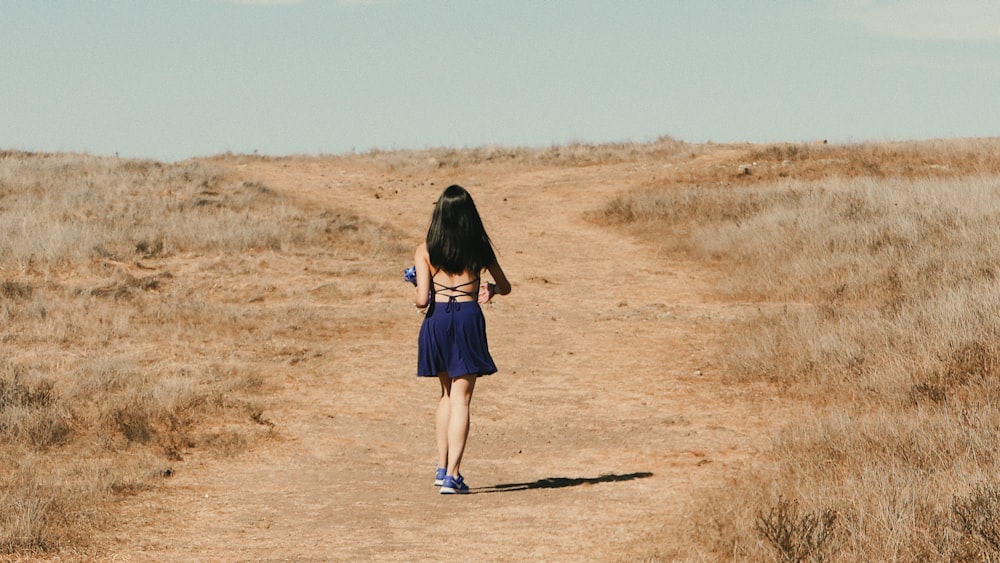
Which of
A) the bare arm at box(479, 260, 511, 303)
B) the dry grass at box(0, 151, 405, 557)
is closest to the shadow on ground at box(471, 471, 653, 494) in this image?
the bare arm at box(479, 260, 511, 303)

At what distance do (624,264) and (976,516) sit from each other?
47.8 feet

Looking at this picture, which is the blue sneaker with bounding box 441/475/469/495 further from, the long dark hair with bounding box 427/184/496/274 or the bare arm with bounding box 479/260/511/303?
the long dark hair with bounding box 427/184/496/274

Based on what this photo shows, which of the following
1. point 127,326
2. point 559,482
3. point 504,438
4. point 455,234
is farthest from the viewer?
point 127,326

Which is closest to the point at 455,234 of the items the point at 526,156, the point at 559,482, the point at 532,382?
the point at 559,482

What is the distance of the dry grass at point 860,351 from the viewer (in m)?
5.42

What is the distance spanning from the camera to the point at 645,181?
2836 cm

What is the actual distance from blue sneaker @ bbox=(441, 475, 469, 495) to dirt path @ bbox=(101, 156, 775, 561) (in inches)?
3.6

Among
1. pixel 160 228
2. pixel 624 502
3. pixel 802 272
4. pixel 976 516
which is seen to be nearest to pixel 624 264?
pixel 802 272

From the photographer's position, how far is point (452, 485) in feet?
24.9

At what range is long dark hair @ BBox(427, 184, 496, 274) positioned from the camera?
24.1 ft

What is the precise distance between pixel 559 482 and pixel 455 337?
4.95 feet

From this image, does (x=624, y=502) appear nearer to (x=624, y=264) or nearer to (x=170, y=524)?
(x=170, y=524)

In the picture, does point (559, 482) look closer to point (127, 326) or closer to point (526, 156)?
point (127, 326)

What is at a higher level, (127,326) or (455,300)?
(455,300)
